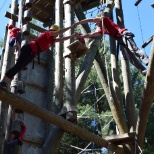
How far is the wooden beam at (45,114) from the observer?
360 cm

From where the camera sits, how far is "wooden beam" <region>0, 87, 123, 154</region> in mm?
3598

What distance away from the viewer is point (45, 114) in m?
4.01

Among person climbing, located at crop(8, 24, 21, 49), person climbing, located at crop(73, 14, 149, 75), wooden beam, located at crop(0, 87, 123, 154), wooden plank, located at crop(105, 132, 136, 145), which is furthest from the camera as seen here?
wooden plank, located at crop(105, 132, 136, 145)

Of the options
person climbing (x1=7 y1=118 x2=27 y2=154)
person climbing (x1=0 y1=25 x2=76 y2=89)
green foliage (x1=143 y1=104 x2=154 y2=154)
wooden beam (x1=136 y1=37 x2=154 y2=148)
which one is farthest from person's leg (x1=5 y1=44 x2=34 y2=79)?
green foliage (x1=143 y1=104 x2=154 y2=154)

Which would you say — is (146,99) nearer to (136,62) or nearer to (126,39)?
(136,62)

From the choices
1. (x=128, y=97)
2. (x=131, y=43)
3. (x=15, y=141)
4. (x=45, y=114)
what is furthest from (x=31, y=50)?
(x=128, y=97)

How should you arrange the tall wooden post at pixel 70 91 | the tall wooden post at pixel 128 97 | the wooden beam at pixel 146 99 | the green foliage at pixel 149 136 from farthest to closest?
the green foliage at pixel 149 136, the tall wooden post at pixel 128 97, the tall wooden post at pixel 70 91, the wooden beam at pixel 146 99

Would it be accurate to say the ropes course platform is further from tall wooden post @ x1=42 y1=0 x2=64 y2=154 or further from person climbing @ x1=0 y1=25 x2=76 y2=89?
person climbing @ x1=0 y1=25 x2=76 y2=89

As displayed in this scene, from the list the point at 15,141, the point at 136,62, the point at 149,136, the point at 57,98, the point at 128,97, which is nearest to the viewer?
the point at 15,141

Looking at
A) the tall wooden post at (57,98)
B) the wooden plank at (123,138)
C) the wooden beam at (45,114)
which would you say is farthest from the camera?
the wooden plank at (123,138)

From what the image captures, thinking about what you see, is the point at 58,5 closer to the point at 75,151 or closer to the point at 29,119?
the point at 29,119

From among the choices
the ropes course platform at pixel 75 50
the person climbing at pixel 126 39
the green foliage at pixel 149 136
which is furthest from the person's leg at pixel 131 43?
the green foliage at pixel 149 136

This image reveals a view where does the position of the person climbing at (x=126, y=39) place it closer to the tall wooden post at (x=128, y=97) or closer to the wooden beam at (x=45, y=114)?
the tall wooden post at (x=128, y=97)

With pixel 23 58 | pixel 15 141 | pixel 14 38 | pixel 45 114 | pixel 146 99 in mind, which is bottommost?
pixel 15 141
